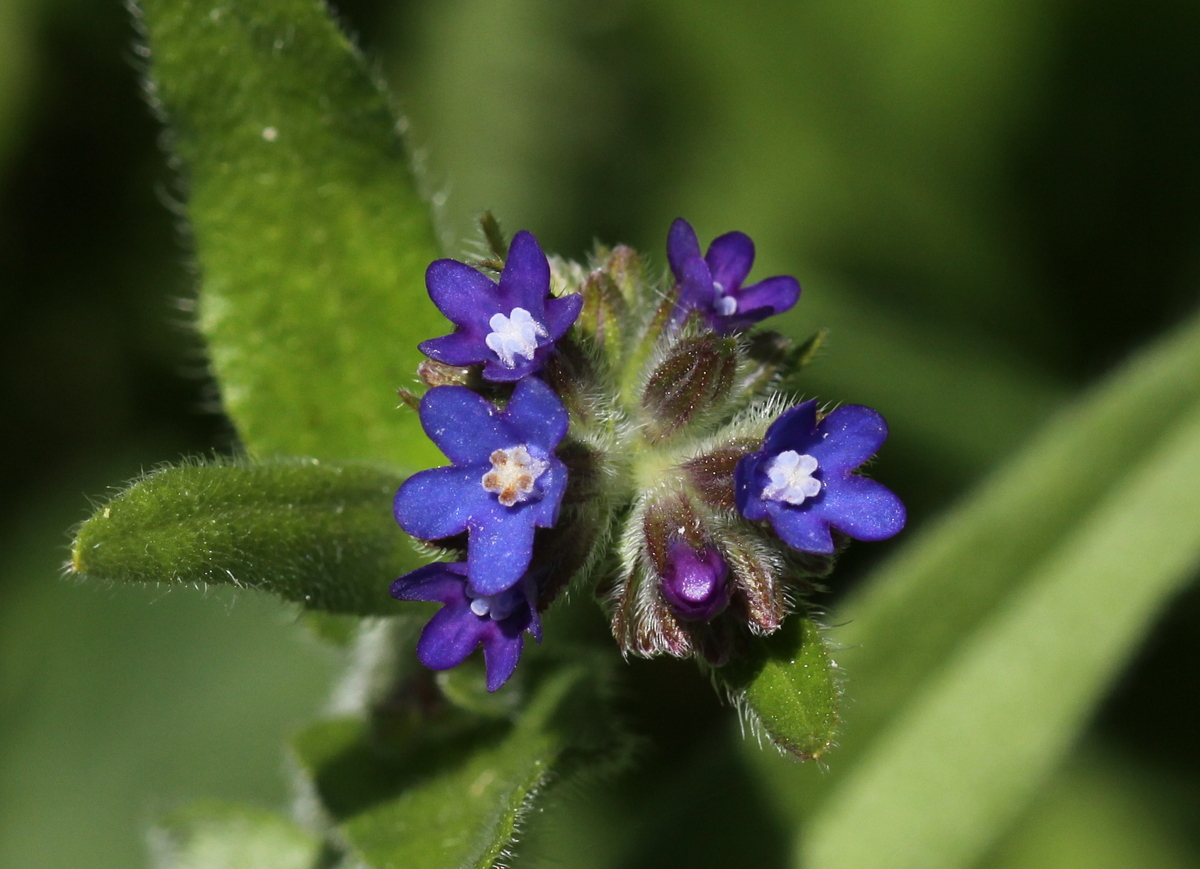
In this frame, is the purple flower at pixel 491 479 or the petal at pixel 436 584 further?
the petal at pixel 436 584

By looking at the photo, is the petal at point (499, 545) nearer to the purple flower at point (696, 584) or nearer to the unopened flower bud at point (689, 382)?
the purple flower at point (696, 584)

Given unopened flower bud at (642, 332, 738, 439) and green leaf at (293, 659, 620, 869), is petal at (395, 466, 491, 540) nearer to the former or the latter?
unopened flower bud at (642, 332, 738, 439)

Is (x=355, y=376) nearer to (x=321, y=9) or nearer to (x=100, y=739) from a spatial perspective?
(x=321, y=9)

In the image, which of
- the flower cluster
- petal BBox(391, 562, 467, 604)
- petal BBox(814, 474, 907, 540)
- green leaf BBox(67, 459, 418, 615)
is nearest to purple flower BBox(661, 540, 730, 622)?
the flower cluster

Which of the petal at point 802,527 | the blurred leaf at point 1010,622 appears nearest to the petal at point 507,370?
the petal at point 802,527

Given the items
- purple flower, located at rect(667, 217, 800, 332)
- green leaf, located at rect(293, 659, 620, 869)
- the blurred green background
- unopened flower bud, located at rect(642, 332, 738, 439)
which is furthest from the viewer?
the blurred green background

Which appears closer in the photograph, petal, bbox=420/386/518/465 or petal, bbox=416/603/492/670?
petal, bbox=420/386/518/465

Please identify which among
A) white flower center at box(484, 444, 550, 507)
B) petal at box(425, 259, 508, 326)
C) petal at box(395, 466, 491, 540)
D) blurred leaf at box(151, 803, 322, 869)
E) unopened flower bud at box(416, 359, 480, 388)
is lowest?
blurred leaf at box(151, 803, 322, 869)
